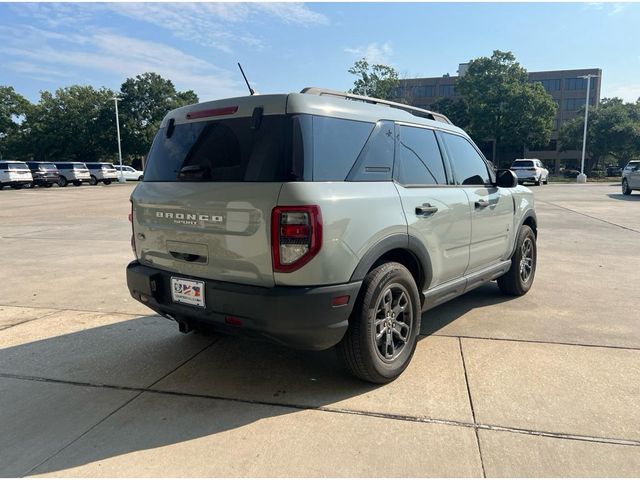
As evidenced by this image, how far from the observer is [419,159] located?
12.9 feet

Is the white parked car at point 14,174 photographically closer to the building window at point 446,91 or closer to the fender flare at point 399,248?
the fender flare at point 399,248

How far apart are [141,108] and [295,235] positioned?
64.0 metres

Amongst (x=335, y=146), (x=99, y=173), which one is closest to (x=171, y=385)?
(x=335, y=146)

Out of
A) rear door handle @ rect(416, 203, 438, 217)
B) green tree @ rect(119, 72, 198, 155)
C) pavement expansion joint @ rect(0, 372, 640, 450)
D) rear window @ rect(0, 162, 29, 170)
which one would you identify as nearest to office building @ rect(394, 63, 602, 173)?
green tree @ rect(119, 72, 198, 155)

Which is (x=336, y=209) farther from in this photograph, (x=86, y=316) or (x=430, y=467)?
(x=86, y=316)

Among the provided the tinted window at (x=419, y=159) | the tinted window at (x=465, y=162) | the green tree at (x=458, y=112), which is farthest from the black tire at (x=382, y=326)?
the green tree at (x=458, y=112)

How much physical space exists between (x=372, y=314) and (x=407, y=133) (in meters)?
1.55

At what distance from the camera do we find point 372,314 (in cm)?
321

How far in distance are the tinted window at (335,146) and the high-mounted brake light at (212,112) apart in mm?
598

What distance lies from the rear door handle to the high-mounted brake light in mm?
1533

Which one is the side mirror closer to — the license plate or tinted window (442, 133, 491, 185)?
tinted window (442, 133, 491, 185)

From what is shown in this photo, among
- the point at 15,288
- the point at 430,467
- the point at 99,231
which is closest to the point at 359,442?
the point at 430,467

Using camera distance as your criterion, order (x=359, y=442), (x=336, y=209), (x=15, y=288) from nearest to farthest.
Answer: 1. (x=359, y=442)
2. (x=336, y=209)
3. (x=15, y=288)

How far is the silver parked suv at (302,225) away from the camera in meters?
2.88
